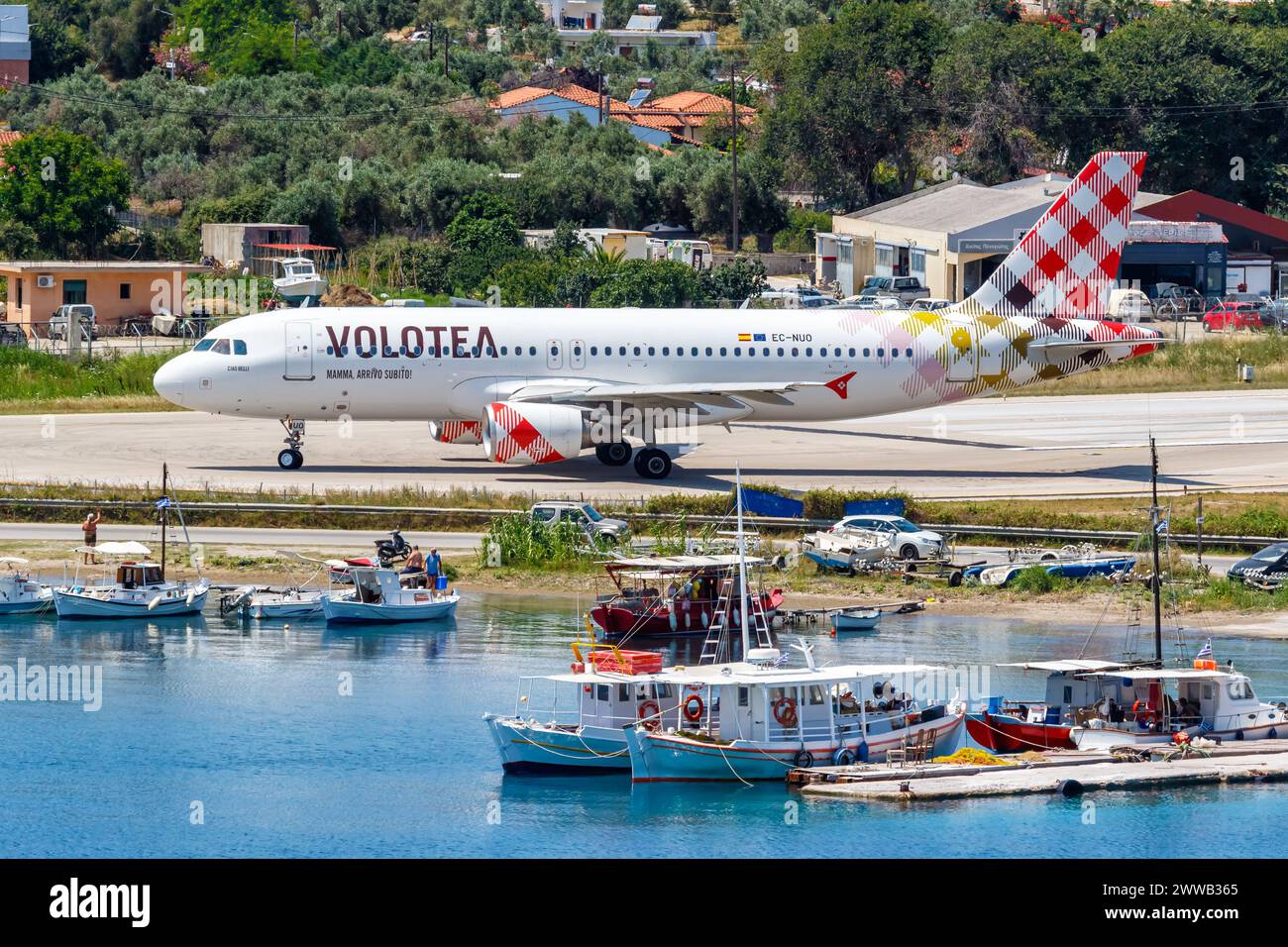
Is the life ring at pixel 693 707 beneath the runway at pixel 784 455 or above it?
beneath

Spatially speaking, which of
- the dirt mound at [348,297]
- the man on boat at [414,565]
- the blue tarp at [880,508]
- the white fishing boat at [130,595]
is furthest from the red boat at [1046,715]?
the dirt mound at [348,297]

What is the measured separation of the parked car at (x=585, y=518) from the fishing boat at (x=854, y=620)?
28.9ft

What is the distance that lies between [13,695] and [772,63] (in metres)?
138

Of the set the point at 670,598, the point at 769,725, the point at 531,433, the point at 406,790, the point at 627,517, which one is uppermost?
Answer: the point at 531,433

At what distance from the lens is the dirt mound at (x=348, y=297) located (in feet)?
396

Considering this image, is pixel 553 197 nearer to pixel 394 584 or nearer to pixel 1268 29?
pixel 1268 29

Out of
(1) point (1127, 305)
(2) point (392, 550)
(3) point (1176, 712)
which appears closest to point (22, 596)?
(2) point (392, 550)

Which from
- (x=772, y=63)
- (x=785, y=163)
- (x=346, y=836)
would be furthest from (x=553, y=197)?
(x=346, y=836)

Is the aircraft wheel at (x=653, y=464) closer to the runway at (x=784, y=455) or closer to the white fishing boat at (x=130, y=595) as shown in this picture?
the runway at (x=784, y=455)

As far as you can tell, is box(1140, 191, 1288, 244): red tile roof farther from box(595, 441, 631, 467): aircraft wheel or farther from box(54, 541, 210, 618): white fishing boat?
box(54, 541, 210, 618): white fishing boat

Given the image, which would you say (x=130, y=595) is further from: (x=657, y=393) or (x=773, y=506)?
(x=773, y=506)

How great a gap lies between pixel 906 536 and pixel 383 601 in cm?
1749

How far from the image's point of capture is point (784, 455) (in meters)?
82.7
